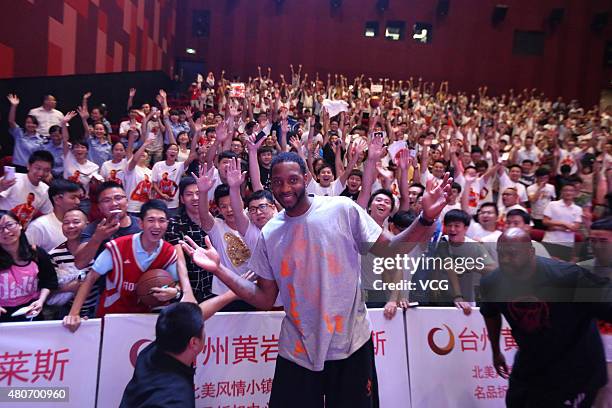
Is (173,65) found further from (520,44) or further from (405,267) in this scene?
(405,267)

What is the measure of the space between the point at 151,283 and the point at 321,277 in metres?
1.17

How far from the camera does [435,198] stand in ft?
6.97

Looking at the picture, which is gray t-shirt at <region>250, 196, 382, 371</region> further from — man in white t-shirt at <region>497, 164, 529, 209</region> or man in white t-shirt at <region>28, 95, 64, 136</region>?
man in white t-shirt at <region>28, 95, 64, 136</region>

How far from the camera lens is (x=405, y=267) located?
11.1ft

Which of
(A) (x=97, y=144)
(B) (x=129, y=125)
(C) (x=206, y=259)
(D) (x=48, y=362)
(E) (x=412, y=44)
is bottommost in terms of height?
(D) (x=48, y=362)

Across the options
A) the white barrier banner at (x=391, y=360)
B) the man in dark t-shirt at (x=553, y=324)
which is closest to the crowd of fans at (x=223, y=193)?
the white barrier banner at (x=391, y=360)

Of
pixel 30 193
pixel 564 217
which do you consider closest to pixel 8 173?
pixel 30 193

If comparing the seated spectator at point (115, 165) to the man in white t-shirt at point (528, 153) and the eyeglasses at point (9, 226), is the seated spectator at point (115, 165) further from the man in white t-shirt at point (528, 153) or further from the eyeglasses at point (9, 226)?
the man in white t-shirt at point (528, 153)

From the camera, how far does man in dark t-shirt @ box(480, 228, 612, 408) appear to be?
2.42 meters

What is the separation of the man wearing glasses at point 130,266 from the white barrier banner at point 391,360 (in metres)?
1.30

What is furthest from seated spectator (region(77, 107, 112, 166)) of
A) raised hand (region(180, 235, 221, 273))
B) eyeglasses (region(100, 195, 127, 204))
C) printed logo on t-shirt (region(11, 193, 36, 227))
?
raised hand (region(180, 235, 221, 273))

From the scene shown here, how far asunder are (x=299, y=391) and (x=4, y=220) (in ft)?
6.71

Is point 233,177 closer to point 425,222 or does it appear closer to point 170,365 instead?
point 170,365

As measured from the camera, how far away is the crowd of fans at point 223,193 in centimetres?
298
